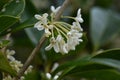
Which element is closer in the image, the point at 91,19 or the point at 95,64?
the point at 95,64

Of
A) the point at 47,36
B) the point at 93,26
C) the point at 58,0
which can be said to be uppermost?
the point at 93,26

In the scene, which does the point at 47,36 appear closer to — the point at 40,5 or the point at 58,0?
the point at 58,0

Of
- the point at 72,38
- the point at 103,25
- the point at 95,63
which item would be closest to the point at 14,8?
the point at 72,38

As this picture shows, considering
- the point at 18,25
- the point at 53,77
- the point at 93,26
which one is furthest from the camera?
the point at 93,26

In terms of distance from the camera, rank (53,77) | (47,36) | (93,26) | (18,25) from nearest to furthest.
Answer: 1. (47,36)
2. (18,25)
3. (53,77)
4. (93,26)

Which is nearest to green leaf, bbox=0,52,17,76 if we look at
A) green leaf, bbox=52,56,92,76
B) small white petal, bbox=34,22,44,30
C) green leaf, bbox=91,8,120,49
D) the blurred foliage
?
the blurred foliage

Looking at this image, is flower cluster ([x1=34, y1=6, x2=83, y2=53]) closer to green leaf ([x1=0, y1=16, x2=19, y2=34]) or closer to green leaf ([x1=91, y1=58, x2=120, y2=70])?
green leaf ([x1=0, y1=16, x2=19, y2=34])

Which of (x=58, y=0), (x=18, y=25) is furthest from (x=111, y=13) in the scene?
(x=18, y=25)

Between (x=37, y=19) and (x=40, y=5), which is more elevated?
(x=40, y=5)
